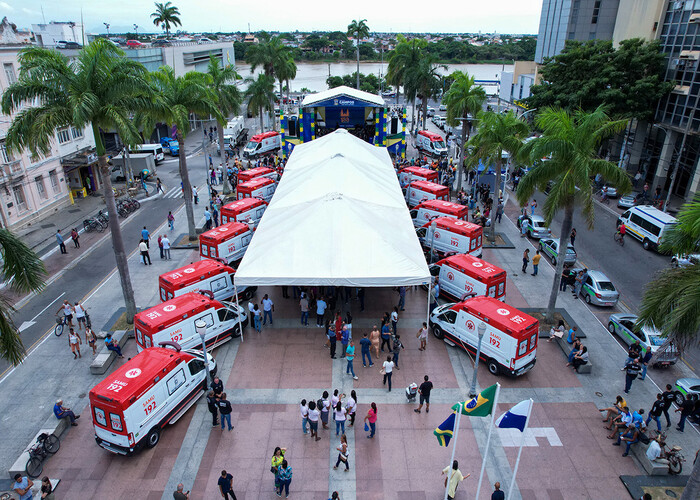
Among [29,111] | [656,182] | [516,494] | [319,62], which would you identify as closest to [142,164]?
[29,111]

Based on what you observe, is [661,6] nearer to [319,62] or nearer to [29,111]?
[29,111]

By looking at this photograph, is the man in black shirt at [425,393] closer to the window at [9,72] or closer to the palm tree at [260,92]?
the window at [9,72]

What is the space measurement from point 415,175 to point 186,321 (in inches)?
910

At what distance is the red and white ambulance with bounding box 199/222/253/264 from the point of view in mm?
22844

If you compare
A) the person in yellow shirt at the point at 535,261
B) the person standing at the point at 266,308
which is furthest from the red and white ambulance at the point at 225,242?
the person in yellow shirt at the point at 535,261

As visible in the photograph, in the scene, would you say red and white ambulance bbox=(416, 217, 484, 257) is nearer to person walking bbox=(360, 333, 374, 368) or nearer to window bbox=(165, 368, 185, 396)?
person walking bbox=(360, 333, 374, 368)

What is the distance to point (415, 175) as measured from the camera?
35062 millimetres

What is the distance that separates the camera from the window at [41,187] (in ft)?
105

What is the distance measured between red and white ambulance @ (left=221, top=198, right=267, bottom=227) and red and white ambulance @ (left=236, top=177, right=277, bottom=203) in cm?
273

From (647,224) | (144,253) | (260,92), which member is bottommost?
(144,253)

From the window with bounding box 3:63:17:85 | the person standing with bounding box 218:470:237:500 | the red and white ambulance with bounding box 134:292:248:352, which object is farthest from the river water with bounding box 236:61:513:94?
the person standing with bounding box 218:470:237:500

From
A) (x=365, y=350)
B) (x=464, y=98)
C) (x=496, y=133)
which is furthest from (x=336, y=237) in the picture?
(x=464, y=98)

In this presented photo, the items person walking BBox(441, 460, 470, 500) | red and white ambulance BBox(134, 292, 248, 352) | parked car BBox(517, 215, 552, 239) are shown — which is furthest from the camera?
parked car BBox(517, 215, 552, 239)

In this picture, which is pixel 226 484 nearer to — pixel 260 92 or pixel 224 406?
pixel 224 406
